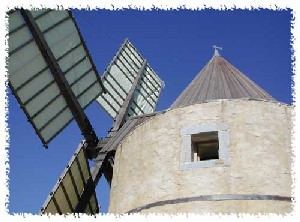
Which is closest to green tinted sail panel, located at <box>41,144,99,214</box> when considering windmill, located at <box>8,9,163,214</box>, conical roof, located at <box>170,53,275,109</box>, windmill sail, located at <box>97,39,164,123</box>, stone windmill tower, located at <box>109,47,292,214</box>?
windmill, located at <box>8,9,163,214</box>

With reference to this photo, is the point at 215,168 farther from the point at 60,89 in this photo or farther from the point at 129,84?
the point at 129,84

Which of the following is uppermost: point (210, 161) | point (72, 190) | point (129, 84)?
point (129, 84)

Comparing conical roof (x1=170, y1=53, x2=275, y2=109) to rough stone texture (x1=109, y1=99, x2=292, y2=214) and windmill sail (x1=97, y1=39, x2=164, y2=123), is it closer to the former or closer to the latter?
rough stone texture (x1=109, y1=99, x2=292, y2=214)

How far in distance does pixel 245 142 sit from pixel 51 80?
6184 mm

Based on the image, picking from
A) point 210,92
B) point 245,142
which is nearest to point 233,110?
point 245,142

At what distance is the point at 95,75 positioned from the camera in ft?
44.9

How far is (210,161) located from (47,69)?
232 inches

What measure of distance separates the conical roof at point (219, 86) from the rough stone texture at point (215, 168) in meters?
1.38

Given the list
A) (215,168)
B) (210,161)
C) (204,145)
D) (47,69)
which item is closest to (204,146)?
(204,145)

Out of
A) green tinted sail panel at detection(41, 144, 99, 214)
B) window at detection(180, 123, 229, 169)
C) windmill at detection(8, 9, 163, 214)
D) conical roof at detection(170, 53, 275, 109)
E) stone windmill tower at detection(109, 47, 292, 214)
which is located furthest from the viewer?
windmill at detection(8, 9, 163, 214)

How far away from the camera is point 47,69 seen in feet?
37.3

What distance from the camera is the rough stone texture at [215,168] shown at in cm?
636

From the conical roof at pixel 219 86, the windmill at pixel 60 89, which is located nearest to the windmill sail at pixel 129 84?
the windmill at pixel 60 89

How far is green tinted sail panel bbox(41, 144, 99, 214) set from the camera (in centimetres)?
963
